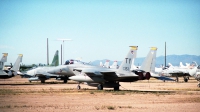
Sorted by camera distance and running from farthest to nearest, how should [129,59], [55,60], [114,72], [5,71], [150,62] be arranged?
[55,60], [5,71], [114,72], [129,59], [150,62]

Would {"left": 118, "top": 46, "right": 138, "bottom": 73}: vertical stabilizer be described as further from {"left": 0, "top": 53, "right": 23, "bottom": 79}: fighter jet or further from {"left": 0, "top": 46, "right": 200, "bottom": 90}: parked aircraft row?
{"left": 0, "top": 53, "right": 23, "bottom": 79}: fighter jet

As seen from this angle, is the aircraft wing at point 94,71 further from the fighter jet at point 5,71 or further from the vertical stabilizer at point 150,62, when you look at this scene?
the fighter jet at point 5,71

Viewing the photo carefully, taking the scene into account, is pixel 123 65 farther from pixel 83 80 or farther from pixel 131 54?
pixel 83 80

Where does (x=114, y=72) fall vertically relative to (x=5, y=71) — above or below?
above

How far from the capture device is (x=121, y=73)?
32375mm

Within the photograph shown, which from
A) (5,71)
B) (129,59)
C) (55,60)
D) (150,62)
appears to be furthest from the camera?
(55,60)

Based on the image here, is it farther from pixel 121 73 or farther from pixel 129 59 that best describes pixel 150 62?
pixel 121 73

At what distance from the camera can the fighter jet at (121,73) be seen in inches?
1244

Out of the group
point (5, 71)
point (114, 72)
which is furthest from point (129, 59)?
point (5, 71)

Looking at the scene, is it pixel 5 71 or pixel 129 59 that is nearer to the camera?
pixel 129 59

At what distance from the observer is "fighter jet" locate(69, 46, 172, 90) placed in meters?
31.6

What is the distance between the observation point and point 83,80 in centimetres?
3472

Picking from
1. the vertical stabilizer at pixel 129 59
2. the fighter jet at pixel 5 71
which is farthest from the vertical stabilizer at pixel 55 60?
the vertical stabilizer at pixel 129 59

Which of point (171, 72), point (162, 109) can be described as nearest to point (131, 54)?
point (162, 109)
